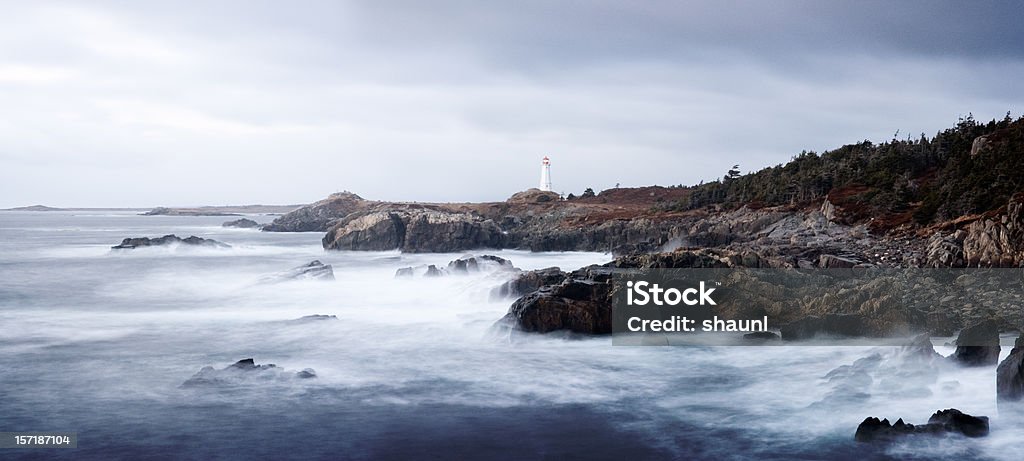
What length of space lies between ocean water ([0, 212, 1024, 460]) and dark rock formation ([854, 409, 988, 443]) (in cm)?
20

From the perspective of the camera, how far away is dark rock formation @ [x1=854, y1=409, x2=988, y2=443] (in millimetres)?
12383

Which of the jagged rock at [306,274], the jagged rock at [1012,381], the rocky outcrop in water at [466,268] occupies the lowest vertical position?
the jagged rock at [1012,381]

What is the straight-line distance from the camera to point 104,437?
13.7 meters

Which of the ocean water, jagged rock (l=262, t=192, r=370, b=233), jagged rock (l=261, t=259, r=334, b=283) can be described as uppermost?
jagged rock (l=262, t=192, r=370, b=233)

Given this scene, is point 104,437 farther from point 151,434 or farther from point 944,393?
point 944,393

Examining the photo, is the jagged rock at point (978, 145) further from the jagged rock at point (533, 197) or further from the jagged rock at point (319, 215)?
the jagged rock at point (319, 215)

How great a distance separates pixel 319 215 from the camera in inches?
3971

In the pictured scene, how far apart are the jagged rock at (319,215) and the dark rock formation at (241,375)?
245 feet

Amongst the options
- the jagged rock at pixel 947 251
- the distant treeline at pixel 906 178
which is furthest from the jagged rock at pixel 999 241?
the distant treeline at pixel 906 178

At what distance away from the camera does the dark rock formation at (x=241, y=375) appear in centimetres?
1673

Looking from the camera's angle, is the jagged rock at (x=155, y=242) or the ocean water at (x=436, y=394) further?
the jagged rock at (x=155, y=242)

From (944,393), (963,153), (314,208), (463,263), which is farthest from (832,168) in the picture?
(314,208)

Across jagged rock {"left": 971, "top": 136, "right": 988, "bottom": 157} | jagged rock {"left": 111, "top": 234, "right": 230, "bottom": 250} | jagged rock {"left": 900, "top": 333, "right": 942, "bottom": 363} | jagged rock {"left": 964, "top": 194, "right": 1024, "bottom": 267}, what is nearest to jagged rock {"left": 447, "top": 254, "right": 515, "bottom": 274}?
jagged rock {"left": 964, "top": 194, "right": 1024, "bottom": 267}
